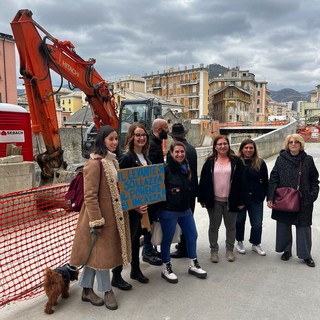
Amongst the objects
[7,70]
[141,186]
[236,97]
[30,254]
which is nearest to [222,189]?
[141,186]

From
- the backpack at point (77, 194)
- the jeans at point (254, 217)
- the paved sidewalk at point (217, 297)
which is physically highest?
the backpack at point (77, 194)

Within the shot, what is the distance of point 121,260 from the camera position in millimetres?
2904

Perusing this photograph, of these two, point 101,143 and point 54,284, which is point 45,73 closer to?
point 101,143

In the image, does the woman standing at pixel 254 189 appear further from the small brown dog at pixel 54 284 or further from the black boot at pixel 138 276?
the small brown dog at pixel 54 284

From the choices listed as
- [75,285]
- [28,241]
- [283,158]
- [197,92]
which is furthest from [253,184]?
[197,92]

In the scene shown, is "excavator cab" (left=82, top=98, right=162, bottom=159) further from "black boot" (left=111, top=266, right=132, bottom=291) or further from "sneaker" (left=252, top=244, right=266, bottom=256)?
"black boot" (left=111, top=266, right=132, bottom=291)

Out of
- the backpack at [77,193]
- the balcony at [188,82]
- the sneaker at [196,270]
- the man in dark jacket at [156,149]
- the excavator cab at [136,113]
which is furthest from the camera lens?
the balcony at [188,82]

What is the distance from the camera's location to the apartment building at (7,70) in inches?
1105

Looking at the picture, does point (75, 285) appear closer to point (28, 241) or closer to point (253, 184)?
point (28, 241)

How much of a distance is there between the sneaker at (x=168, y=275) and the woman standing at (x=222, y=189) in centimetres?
74

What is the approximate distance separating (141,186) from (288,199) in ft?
6.73

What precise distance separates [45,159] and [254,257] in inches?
204

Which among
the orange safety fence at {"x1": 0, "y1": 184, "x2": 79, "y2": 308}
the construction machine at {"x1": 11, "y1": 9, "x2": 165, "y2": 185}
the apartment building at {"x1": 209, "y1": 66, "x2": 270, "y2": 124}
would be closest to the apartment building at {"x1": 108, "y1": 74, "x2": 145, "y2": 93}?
the apartment building at {"x1": 209, "y1": 66, "x2": 270, "y2": 124}

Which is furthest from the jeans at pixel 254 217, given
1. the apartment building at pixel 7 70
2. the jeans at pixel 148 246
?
the apartment building at pixel 7 70
